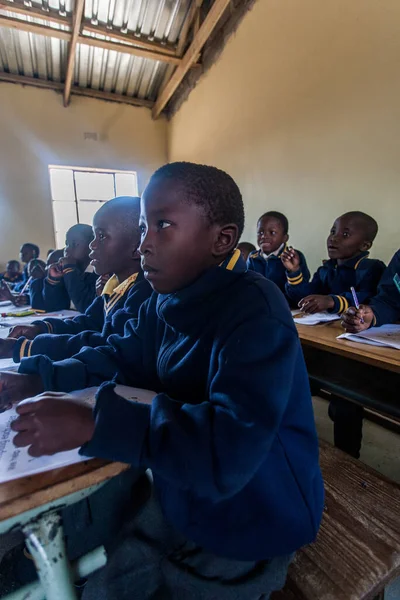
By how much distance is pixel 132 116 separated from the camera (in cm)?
618

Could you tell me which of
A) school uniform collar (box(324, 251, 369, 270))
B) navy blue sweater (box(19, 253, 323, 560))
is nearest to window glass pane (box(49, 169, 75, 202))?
school uniform collar (box(324, 251, 369, 270))

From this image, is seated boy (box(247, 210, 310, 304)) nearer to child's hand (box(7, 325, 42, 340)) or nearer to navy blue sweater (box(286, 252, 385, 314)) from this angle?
navy blue sweater (box(286, 252, 385, 314))

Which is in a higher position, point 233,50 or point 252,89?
point 233,50

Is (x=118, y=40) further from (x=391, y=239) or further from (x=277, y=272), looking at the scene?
(x=391, y=239)

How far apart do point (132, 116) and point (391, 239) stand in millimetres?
5429

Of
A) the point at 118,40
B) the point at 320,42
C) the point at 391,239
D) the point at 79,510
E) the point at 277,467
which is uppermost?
the point at 118,40

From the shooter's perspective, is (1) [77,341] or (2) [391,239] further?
(2) [391,239]

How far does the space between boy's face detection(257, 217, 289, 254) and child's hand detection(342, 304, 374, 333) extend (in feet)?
5.09

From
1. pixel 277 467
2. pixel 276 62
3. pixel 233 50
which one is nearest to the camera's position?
pixel 277 467

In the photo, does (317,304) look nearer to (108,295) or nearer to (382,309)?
(382,309)

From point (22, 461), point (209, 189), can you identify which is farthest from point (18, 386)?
point (209, 189)

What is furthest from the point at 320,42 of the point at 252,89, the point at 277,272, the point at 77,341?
the point at 77,341

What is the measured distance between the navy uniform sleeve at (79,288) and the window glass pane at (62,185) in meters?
4.23

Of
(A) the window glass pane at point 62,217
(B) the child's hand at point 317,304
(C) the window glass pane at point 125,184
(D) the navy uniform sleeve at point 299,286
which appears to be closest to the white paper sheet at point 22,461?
(B) the child's hand at point 317,304
